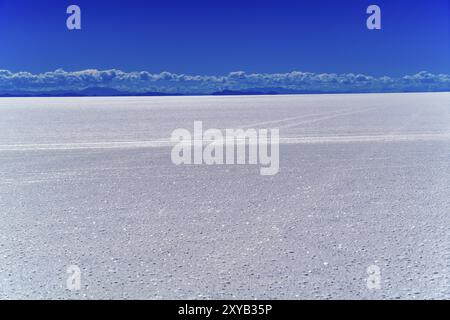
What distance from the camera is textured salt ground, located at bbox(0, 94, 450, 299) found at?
3488mm

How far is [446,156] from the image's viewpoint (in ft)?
32.4

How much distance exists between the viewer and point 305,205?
585 centimetres

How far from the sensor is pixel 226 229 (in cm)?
489

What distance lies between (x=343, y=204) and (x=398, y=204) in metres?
0.79

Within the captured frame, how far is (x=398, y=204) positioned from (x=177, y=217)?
124 inches

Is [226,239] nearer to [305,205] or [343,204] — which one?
[305,205]

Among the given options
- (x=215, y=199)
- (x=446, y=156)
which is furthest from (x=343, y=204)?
(x=446, y=156)

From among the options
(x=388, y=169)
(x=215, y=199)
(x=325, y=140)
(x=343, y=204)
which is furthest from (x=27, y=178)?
(x=325, y=140)

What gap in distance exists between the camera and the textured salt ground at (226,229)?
3.49m
